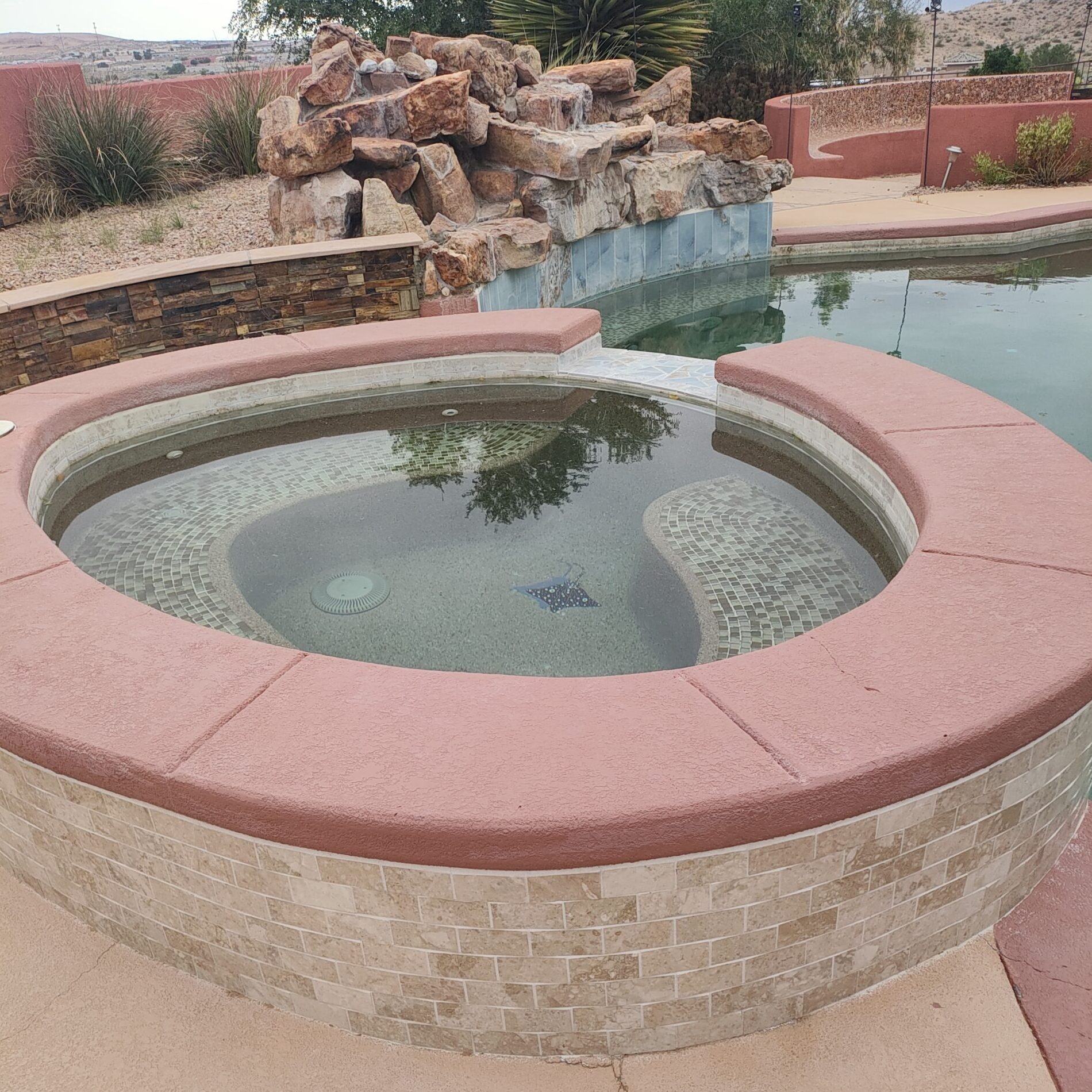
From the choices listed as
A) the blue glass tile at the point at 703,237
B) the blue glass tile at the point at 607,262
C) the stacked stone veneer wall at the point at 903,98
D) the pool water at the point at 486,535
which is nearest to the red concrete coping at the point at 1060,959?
the pool water at the point at 486,535

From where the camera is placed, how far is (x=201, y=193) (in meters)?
10.0

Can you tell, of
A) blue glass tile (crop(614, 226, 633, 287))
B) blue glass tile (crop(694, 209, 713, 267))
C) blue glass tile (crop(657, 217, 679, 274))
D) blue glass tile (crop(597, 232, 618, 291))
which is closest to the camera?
blue glass tile (crop(597, 232, 618, 291))

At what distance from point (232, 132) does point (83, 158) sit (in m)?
1.77

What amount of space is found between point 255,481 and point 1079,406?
4826 millimetres

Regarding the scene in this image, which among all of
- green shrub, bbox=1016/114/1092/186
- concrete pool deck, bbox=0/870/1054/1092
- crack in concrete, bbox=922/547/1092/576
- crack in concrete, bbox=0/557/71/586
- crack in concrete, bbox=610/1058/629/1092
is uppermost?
green shrub, bbox=1016/114/1092/186

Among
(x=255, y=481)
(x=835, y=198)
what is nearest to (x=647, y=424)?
(x=255, y=481)

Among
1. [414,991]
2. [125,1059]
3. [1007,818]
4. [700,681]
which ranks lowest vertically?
[125,1059]

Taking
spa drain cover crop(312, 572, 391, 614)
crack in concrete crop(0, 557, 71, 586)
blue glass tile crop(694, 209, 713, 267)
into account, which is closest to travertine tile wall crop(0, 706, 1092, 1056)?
crack in concrete crop(0, 557, 71, 586)

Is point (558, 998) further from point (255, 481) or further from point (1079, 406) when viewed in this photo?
point (1079, 406)

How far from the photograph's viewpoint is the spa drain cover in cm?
346

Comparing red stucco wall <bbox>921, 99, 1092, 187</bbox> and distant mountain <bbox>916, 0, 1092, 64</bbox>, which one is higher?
distant mountain <bbox>916, 0, 1092, 64</bbox>

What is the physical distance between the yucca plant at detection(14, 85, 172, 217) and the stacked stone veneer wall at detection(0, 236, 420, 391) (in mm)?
3481

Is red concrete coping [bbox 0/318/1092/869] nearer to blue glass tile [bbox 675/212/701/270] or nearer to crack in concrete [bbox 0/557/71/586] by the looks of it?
crack in concrete [bbox 0/557/71/586]

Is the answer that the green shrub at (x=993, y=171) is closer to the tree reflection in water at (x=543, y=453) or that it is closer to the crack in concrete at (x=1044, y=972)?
the tree reflection in water at (x=543, y=453)
